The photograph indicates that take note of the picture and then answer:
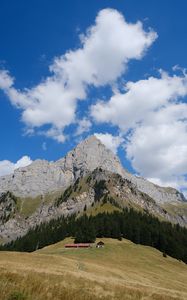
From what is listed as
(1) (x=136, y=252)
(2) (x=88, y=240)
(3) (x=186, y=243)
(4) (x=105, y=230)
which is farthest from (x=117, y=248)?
(3) (x=186, y=243)

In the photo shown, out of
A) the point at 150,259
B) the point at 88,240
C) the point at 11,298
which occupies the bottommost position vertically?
the point at 11,298

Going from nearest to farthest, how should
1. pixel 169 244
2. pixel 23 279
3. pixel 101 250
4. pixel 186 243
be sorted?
pixel 23 279, pixel 101 250, pixel 169 244, pixel 186 243

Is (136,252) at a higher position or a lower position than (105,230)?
lower

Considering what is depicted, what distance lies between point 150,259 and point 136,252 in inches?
387

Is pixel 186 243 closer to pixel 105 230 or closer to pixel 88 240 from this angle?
pixel 105 230

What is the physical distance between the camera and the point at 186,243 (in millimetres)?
193000

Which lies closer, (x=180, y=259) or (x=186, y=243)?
(x=180, y=259)

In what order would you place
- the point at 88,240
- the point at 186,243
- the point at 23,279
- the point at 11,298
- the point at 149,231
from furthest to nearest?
the point at 186,243 → the point at 149,231 → the point at 88,240 → the point at 23,279 → the point at 11,298

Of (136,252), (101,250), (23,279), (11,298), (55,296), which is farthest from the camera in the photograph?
(136,252)

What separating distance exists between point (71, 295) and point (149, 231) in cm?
17188

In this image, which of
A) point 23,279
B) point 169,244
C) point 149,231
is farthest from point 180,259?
point 23,279

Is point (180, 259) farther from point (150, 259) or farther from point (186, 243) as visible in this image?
point (150, 259)

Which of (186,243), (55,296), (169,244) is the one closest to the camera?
(55,296)

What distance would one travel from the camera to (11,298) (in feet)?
37.0
